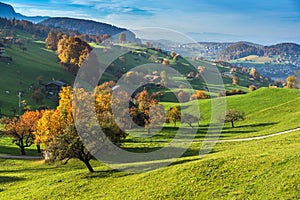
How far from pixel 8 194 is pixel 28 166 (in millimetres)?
15580

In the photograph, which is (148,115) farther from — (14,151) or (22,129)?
(14,151)

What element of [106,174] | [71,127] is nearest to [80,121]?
[71,127]

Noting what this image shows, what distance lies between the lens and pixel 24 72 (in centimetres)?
13775

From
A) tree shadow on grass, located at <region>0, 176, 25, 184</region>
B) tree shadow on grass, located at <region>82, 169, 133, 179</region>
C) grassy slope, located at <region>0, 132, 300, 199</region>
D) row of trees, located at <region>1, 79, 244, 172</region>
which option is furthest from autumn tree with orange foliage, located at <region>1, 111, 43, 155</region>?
tree shadow on grass, located at <region>82, 169, 133, 179</region>

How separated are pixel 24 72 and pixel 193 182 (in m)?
127

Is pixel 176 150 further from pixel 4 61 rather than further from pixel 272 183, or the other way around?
pixel 4 61

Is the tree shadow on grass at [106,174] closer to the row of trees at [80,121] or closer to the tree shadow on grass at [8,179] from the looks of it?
the row of trees at [80,121]

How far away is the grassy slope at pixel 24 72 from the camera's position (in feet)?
357

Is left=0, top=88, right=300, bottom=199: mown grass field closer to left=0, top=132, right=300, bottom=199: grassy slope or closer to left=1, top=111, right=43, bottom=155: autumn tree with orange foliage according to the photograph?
left=0, top=132, right=300, bottom=199: grassy slope

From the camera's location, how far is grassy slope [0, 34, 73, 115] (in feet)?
357

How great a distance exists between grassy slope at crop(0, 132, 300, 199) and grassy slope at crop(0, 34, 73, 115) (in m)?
65.3

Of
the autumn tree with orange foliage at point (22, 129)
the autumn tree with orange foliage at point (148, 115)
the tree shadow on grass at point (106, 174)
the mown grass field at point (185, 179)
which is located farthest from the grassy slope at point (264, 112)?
the autumn tree with orange foliage at point (22, 129)

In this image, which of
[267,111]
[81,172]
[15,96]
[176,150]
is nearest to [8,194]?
[81,172]

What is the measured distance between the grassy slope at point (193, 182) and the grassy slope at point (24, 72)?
65.3 meters
